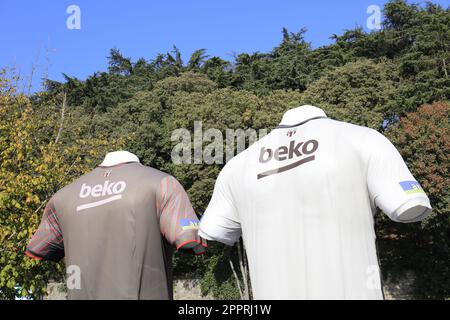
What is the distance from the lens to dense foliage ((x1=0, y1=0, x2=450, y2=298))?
1733 cm

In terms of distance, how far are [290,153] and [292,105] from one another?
672 inches

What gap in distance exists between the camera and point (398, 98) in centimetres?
2098

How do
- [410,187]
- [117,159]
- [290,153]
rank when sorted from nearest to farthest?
[410,187]
[290,153]
[117,159]

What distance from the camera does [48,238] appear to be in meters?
3.62

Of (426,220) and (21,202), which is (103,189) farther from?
(426,220)

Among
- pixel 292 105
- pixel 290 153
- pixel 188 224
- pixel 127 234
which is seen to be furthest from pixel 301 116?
pixel 292 105

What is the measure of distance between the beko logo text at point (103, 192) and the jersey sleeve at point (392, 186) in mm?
1540

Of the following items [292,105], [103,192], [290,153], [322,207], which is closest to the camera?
[322,207]

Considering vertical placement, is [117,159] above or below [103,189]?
above

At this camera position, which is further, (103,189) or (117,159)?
(117,159)

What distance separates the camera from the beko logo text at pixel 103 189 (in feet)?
11.0

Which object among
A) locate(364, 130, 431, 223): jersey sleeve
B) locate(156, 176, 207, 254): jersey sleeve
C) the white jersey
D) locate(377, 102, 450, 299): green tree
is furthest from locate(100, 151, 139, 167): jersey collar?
locate(377, 102, 450, 299): green tree

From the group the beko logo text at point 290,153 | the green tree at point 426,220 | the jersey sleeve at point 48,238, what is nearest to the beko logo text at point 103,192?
the jersey sleeve at point 48,238
